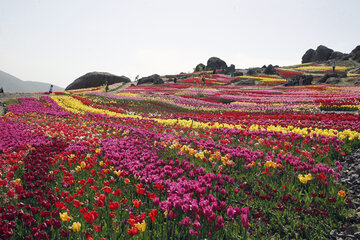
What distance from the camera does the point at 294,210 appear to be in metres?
4.03

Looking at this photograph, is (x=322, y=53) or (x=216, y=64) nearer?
(x=216, y=64)

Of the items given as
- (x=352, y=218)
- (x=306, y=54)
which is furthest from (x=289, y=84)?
(x=306, y=54)

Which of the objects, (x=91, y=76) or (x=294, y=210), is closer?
(x=294, y=210)

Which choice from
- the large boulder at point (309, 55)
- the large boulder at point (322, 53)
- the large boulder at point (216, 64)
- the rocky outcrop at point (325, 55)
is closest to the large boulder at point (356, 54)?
the rocky outcrop at point (325, 55)

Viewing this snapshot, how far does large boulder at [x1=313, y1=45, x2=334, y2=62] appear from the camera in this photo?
107037mm

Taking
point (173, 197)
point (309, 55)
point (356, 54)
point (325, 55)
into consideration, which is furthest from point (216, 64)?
point (173, 197)

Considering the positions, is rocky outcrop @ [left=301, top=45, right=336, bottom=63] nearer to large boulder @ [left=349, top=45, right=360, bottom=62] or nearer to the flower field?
large boulder @ [left=349, top=45, right=360, bottom=62]

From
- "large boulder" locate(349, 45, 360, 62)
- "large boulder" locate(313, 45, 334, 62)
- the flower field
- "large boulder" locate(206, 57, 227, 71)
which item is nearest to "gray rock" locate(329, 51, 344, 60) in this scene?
"large boulder" locate(313, 45, 334, 62)

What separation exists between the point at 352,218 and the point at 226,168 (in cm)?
263

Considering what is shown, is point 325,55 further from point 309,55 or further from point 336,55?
point 309,55

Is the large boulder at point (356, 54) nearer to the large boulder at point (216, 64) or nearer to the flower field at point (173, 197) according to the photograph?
the large boulder at point (216, 64)

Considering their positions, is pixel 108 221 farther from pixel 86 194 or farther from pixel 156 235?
pixel 86 194

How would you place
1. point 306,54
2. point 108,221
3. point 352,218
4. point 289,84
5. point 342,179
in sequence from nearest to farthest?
point 108,221 < point 352,218 < point 342,179 < point 289,84 < point 306,54

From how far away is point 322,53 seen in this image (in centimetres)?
10906
